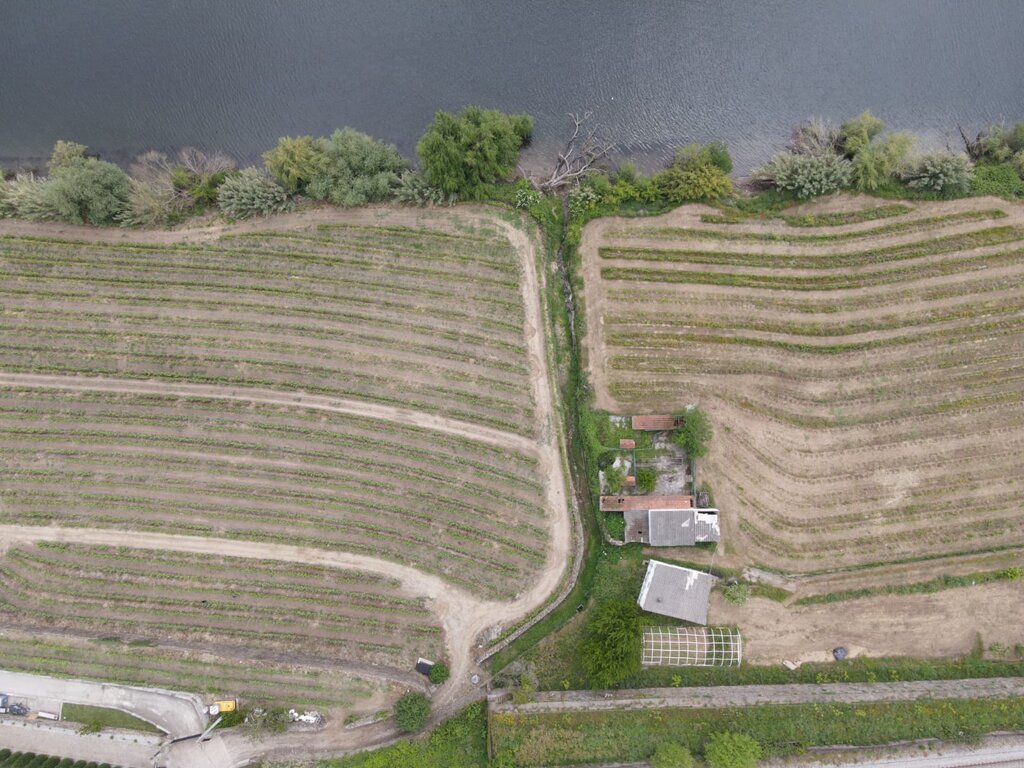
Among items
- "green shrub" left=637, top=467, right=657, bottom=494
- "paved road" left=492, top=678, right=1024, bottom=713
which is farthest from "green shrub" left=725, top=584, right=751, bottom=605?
"green shrub" left=637, top=467, right=657, bottom=494

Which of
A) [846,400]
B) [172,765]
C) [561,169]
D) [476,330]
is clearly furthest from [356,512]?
[846,400]

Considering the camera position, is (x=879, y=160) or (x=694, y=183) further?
(x=694, y=183)

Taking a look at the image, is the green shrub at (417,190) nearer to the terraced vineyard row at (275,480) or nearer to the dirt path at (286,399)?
the dirt path at (286,399)

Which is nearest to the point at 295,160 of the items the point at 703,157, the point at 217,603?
the point at 703,157

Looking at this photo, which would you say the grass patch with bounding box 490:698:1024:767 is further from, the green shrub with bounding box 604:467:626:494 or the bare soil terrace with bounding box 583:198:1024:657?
the green shrub with bounding box 604:467:626:494

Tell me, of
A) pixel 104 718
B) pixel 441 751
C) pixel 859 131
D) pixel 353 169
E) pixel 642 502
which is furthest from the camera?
pixel 353 169

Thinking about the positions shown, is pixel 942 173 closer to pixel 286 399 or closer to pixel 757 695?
pixel 757 695

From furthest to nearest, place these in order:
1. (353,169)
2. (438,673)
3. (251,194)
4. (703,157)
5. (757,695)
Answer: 1. (251,194)
2. (353,169)
3. (703,157)
4. (438,673)
5. (757,695)
